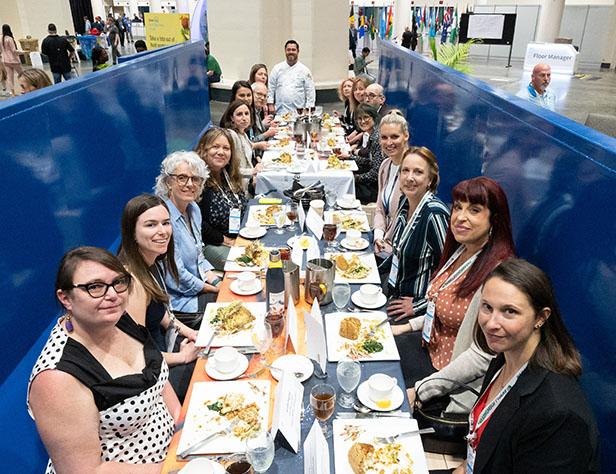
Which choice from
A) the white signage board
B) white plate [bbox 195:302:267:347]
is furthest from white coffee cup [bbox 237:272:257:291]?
the white signage board

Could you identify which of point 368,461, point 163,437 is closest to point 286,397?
point 368,461

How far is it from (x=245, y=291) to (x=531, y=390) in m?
1.45

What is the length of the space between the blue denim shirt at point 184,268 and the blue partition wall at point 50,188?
2.01ft

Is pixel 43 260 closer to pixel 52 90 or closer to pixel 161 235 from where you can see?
pixel 161 235

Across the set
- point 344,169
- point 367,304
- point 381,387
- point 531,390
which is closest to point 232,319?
point 367,304

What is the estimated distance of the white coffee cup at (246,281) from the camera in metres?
2.38

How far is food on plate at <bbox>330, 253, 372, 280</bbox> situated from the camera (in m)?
2.53

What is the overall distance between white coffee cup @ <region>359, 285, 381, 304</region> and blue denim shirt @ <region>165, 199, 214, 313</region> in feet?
3.88

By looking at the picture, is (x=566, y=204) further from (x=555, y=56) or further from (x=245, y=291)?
(x=555, y=56)

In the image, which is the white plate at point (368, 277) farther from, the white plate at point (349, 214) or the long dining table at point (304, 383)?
the white plate at point (349, 214)

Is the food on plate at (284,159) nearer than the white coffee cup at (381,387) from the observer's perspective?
No

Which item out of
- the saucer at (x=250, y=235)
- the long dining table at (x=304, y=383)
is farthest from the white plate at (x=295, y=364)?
the saucer at (x=250, y=235)

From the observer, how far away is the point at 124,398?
1.55 m

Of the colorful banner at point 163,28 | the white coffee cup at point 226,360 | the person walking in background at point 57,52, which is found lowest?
the white coffee cup at point 226,360
